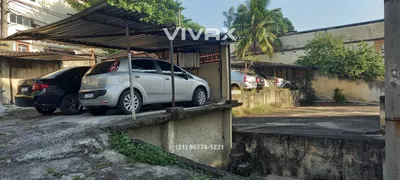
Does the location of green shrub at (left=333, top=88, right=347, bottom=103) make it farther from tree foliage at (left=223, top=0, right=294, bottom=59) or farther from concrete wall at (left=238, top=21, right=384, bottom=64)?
tree foliage at (left=223, top=0, right=294, bottom=59)

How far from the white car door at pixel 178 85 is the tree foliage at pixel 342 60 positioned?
52.5 ft

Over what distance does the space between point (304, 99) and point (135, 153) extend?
18374mm

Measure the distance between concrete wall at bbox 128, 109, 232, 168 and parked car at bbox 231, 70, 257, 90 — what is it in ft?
26.5

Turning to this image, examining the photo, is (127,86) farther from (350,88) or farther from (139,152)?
(350,88)

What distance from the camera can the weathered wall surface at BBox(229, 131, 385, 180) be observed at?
639 cm

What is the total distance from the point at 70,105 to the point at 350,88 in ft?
61.4

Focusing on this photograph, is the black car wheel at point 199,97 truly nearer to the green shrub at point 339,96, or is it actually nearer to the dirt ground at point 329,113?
the dirt ground at point 329,113

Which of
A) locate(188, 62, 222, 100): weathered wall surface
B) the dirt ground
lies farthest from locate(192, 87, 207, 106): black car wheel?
the dirt ground

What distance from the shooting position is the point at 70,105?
7242 mm

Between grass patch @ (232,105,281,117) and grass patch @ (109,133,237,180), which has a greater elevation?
grass patch @ (109,133,237,180)

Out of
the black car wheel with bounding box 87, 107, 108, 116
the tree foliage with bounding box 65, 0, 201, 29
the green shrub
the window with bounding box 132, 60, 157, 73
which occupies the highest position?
the tree foliage with bounding box 65, 0, 201, 29

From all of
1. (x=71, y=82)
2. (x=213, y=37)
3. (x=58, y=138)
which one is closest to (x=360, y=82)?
(x=213, y=37)

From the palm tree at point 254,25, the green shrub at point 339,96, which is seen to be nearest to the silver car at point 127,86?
the green shrub at point 339,96

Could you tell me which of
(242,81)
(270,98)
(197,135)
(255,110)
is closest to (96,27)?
(197,135)
